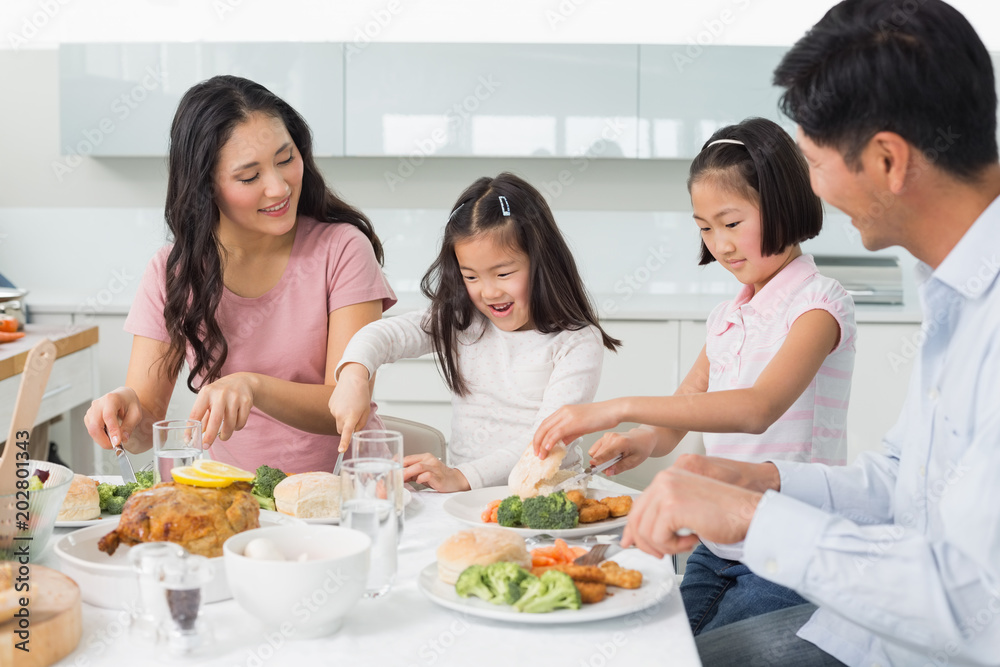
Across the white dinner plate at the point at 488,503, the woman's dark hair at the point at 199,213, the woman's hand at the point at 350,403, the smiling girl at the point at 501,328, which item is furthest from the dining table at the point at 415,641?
the woman's dark hair at the point at 199,213

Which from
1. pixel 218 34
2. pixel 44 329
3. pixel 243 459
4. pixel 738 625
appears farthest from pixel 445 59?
pixel 738 625

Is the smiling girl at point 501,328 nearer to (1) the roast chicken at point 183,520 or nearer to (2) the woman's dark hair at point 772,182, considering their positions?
(2) the woman's dark hair at point 772,182

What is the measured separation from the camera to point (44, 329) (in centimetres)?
345

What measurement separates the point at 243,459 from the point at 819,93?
4.57 feet

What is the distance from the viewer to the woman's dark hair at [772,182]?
5.23 ft

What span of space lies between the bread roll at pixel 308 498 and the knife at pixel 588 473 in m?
0.33

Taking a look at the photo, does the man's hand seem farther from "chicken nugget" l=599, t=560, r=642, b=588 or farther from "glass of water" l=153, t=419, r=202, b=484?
"glass of water" l=153, t=419, r=202, b=484

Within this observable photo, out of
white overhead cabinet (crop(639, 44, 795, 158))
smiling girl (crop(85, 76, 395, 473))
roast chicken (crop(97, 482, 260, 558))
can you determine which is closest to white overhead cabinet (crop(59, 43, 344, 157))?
white overhead cabinet (crop(639, 44, 795, 158))

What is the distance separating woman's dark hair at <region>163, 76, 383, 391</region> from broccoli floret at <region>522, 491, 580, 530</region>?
904 millimetres

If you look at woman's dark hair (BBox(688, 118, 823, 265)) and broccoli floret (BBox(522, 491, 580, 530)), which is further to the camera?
woman's dark hair (BBox(688, 118, 823, 265))

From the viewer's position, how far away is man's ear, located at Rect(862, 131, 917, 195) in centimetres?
93

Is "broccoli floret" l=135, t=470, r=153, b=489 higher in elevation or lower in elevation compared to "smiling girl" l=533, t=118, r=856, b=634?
lower

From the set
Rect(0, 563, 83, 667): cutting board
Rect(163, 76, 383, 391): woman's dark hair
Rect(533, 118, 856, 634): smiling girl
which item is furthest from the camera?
Rect(163, 76, 383, 391): woman's dark hair

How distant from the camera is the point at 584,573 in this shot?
0.97 meters
